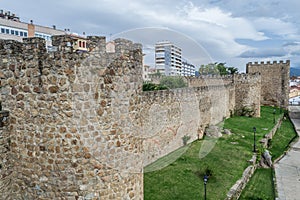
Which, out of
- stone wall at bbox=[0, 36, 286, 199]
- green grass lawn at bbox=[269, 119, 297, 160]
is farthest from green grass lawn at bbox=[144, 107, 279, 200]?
stone wall at bbox=[0, 36, 286, 199]

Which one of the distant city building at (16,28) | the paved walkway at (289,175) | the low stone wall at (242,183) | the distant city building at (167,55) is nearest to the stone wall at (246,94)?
the paved walkway at (289,175)

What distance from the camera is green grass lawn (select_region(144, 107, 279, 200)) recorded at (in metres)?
8.28

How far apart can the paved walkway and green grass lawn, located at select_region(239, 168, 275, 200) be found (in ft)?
1.03

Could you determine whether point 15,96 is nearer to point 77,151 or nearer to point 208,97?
point 77,151

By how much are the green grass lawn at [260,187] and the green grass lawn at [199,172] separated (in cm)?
63

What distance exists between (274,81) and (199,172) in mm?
27397

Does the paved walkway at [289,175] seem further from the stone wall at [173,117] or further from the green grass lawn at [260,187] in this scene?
the stone wall at [173,117]

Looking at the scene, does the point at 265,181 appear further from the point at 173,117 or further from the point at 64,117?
the point at 64,117

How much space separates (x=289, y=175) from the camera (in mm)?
11875

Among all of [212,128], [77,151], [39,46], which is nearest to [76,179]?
[77,151]

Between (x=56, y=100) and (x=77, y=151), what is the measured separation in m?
0.85

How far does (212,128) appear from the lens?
1641cm

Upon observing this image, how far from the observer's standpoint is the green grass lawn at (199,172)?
828cm

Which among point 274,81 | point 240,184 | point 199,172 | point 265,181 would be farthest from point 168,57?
point 274,81
